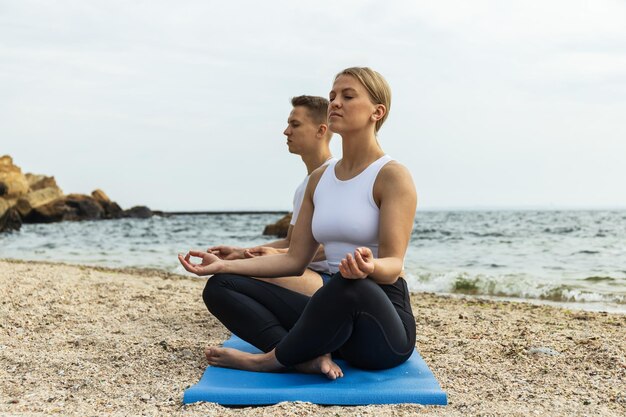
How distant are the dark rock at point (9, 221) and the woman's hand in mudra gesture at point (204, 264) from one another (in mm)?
25404

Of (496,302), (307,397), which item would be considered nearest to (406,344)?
(307,397)

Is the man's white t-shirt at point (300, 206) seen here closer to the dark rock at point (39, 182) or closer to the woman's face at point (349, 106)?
the woman's face at point (349, 106)

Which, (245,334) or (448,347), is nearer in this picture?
(245,334)

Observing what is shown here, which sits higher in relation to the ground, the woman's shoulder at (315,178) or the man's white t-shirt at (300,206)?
the woman's shoulder at (315,178)

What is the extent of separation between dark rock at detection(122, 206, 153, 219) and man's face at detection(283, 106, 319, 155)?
39.6 meters

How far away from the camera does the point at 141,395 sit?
332 centimetres

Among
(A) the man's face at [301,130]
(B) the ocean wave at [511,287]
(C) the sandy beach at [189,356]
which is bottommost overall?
(B) the ocean wave at [511,287]

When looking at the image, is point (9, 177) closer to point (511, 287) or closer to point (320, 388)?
point (511, 287)

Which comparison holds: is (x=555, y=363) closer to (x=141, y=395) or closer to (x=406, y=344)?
(x=406, y=344)

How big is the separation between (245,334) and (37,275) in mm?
4866

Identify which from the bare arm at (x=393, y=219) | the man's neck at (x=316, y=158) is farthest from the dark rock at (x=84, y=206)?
the bare arm at (x=393, y=219)

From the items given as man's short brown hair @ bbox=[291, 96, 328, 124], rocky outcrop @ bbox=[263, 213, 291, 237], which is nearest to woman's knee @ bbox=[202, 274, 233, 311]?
man's short brown hair @ bbox=[291, 96, 328, 124]

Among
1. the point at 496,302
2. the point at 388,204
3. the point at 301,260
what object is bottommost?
the point at 496,302

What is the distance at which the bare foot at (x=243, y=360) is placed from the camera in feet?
11.3
